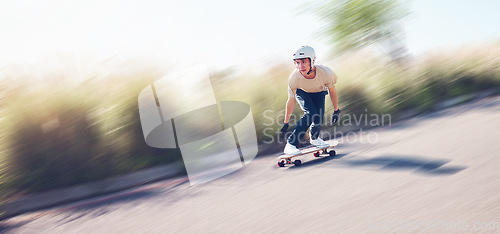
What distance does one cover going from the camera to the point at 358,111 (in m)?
8.54

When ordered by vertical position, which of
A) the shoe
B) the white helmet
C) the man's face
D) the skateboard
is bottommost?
the skateboard

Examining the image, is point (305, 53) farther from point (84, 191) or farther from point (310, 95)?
point (84, 191)

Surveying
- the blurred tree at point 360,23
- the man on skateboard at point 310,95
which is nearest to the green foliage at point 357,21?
the blurred tree at point 360,23

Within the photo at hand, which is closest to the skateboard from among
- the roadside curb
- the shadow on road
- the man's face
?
the shadow on road

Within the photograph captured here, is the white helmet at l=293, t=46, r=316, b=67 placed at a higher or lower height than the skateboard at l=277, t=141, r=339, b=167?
higher

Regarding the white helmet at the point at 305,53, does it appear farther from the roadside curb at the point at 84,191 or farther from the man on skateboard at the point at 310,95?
the roadside curb at the point at 84,191

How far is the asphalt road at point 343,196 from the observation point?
11.5 feet

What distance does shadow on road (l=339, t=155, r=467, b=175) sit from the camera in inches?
177

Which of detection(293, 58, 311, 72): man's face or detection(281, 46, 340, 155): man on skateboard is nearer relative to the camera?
detection(293, 58, 311, 72): man's face

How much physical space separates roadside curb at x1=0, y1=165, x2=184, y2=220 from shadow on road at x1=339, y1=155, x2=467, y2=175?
2709 millimetres

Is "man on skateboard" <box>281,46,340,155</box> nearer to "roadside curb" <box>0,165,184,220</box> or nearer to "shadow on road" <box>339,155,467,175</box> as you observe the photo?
"shadow on road" <box>339,155,467,175</box>

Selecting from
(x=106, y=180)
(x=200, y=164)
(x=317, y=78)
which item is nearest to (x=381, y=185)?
(x=317, y=78)

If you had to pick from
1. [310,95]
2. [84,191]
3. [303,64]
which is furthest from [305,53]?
[84,191]

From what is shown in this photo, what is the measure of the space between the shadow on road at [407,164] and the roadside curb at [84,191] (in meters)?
2.71
